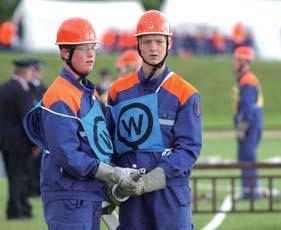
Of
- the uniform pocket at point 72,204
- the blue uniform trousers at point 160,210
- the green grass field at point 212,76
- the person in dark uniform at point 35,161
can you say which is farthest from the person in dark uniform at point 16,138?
the green grass field at point 212,76

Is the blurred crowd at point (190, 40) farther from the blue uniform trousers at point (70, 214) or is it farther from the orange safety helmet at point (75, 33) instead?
the blue uniform trousers at point (70, 214)

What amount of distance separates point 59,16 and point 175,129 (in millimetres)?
39249

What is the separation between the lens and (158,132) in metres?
7.59

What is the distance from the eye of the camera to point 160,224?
7.60 meters

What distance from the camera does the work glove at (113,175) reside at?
23.7 ft

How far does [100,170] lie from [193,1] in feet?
139

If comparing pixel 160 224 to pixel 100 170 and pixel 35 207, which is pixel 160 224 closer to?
pixel 100 170

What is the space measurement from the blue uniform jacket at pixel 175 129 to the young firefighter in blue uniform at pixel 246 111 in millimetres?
7169

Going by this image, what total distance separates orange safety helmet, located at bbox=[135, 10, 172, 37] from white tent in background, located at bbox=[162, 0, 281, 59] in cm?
4036

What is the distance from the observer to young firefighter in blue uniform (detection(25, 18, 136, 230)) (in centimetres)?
721

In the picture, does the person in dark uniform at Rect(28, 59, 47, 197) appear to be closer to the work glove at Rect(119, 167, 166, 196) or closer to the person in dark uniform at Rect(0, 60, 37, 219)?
the person in dark uniform at Rect(0, 60, 37, 219)

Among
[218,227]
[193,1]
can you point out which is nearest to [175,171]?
[218,227]

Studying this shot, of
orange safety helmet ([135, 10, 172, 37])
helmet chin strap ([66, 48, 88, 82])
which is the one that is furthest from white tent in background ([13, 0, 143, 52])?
helmet chin strap ([66, 48, 88, 82])

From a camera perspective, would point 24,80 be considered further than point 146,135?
Yes
